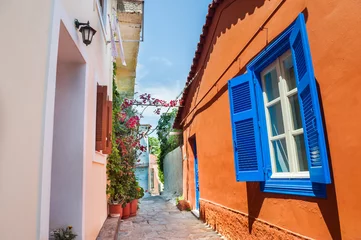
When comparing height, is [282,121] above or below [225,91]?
below

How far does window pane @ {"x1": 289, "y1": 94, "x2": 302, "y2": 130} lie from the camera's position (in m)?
3.39

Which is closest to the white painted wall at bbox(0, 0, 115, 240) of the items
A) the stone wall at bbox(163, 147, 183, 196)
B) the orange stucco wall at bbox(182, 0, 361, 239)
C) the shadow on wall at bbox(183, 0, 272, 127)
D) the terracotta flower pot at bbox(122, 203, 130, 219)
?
the orange stucco wall at bbox(182, 0, 361, 239)

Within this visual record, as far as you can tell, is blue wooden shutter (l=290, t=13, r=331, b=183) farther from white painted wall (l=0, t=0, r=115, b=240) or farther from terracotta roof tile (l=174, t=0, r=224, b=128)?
terracotta roof tile (l=174, t=0, r=224, b=128)

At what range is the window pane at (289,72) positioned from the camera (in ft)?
11.6

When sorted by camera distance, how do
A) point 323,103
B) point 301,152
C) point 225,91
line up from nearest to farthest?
point 323,103
point 301,152
point 225,91

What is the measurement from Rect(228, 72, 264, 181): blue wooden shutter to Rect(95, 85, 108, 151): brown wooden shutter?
237cm

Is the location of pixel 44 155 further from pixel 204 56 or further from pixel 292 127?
pixel 204 56

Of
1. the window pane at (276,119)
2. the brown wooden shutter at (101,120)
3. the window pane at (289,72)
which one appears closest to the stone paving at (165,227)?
the brown wooden shutter at (101,120)

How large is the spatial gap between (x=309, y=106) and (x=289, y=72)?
95 cm

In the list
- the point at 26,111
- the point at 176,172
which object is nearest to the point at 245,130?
the point at 26,111

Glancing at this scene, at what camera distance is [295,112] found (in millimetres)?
3457

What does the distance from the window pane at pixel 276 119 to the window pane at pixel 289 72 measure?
354 millimetres

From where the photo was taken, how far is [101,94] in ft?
16.4

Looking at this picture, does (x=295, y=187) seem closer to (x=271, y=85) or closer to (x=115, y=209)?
(x=271, y=85)
